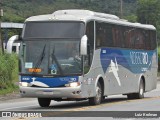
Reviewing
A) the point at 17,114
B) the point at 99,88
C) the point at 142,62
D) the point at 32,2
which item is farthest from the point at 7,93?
the point at 32,2

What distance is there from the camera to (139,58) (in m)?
28.0

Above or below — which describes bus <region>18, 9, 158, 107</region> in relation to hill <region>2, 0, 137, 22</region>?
below

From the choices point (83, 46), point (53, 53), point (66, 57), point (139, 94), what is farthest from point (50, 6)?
point (83, 46)

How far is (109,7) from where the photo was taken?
400 feet

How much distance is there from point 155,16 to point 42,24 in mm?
89407

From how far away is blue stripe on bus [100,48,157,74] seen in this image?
77.2 ft

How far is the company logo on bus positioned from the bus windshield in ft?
20.4

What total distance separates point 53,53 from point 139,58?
8050 mm

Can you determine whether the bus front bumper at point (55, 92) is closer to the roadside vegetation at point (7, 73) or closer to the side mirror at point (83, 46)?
the side mirror at point (83, 46)

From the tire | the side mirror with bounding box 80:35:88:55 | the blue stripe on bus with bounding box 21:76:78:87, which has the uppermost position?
the side mirror with bounding box 80:35:88:55

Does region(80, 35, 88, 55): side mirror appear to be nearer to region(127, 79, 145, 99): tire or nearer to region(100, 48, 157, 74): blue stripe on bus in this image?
region(100, 48, 157, 74): blue stripe on bus

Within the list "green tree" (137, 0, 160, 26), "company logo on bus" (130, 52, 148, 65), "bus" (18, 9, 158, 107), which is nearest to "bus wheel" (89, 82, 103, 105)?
"bus" (18, 9, 158, 107)

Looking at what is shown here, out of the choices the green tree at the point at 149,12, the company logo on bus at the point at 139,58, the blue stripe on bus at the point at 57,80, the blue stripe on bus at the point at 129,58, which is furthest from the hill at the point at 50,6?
the blue stripe on bus at the point at 57,80

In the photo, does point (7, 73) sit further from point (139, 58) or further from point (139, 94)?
point (139, 58)
